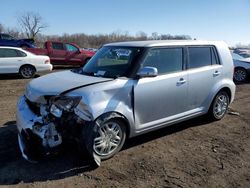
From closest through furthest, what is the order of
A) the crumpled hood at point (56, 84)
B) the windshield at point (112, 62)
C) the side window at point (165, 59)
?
the crumpled hood at point (56, 84), the windshield at point (112, 62), the side window at point (165, 59)

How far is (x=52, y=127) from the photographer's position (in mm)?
4051

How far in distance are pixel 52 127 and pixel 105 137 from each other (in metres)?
0.79

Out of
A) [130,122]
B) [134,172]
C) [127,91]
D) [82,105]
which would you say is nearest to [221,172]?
[134,172]

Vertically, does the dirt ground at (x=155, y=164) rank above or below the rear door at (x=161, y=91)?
below

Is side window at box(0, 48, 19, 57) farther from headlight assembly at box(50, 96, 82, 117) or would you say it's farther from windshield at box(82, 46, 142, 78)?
headlight assembly at box(50, 96, 82, 117)

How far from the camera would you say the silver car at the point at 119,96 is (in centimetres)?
405

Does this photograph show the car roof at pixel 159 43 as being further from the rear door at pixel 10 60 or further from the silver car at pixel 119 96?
the rear door at pixel 10 60

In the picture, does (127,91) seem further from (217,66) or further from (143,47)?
(217,66)

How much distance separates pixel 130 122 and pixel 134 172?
829 millimetres

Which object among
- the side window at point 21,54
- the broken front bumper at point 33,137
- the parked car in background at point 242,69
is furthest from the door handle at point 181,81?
the side window at point 21,54

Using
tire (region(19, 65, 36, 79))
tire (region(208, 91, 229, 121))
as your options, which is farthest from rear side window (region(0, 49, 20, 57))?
tire (region(208, 91, 229, 121))

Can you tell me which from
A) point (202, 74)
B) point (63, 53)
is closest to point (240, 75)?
point (202, 74)

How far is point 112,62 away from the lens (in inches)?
214

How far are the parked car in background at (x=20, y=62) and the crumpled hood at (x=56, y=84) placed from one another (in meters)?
7.81
